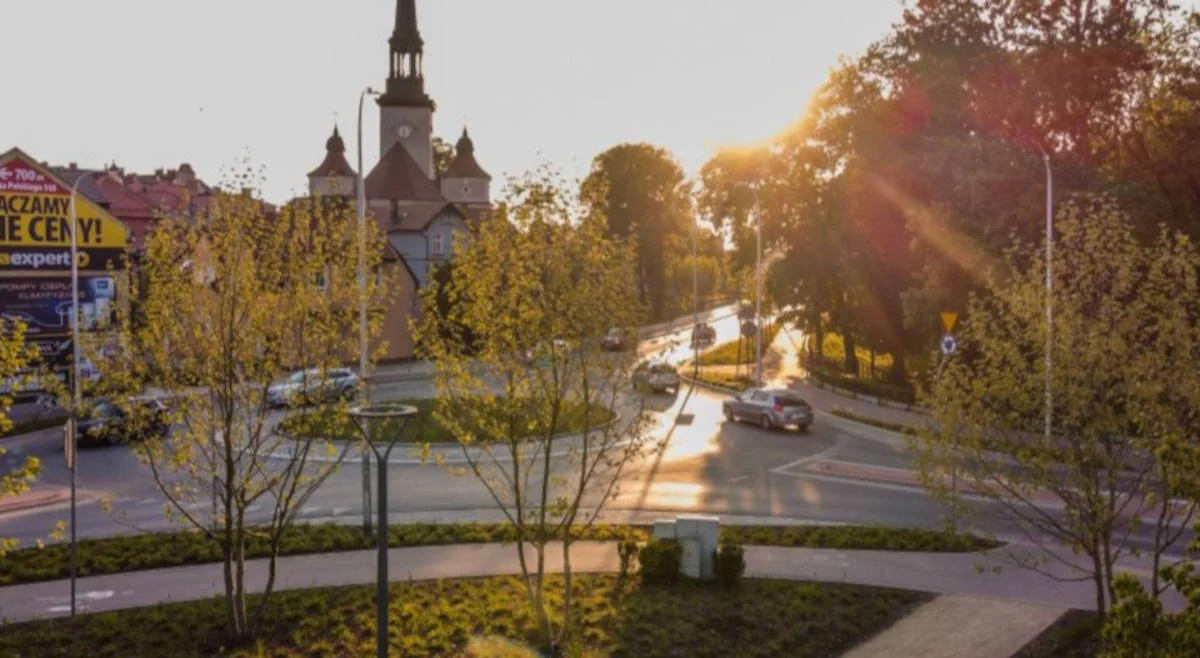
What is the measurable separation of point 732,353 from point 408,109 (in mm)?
34408

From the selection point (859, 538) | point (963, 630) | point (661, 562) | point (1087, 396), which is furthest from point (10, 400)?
Answer: point (859, 538)

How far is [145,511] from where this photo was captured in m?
22.7

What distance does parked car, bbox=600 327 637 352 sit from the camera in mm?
13953

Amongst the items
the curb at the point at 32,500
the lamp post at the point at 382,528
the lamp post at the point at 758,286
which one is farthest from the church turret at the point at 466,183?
the lamp post at the point at 382,528

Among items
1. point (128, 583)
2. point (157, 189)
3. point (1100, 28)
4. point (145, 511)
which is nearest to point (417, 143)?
point (157, 189)

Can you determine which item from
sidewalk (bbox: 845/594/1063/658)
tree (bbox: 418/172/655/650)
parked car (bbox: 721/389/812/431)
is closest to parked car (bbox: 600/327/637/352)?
tree (bbox: 418/172/655/650)

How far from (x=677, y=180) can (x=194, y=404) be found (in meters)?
76.8

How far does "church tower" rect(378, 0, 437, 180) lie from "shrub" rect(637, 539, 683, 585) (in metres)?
68.5

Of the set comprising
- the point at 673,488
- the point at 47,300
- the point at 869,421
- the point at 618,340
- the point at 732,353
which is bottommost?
the point at 673,488

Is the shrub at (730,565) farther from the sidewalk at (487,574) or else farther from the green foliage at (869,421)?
the green foliage at (869,421)

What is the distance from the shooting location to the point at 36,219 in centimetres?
4200

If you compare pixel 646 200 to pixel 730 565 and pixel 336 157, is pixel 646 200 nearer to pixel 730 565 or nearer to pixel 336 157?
pixel 336 157

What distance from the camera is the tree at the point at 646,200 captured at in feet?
279

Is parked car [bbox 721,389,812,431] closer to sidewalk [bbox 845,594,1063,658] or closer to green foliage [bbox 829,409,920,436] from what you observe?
green foliage [bbox 829,409,920,436]
